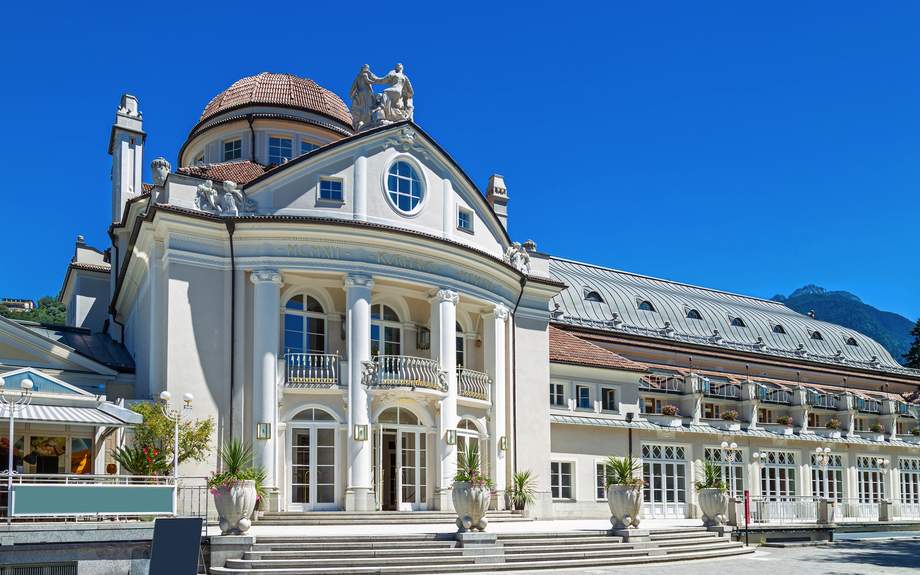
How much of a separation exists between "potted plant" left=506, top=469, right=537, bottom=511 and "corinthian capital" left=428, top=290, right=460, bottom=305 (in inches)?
245

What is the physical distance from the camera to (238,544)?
18062 mm

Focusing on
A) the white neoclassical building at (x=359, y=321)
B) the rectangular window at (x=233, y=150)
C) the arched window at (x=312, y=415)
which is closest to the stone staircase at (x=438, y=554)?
the white neoclassical building at (x=359, y=321)

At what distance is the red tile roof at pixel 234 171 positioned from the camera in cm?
3027

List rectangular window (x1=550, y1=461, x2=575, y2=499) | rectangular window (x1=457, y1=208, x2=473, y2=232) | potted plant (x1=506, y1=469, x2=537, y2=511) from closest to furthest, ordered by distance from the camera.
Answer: potted plant (x1=506, y1=469, x2=537, y2=511) → rectangular window (x1=457, y1=208, x2=473, y2=232) → rectangular window (x1=550, y1=461, x2=575, y2=499)

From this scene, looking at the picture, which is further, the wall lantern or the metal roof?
the metal roof

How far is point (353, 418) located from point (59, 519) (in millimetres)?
8816

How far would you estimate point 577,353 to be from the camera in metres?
36.3

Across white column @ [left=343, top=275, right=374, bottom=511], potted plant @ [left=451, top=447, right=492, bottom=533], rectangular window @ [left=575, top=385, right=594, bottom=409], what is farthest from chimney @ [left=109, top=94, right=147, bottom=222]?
potted plant @ [left=451, top=447, right=492, bottom=533]

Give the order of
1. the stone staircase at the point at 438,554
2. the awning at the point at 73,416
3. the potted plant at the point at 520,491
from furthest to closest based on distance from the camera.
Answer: the potted plant at the point at 520,491
the awning at the point at 73,416
the stone staircase at the point at 438,554

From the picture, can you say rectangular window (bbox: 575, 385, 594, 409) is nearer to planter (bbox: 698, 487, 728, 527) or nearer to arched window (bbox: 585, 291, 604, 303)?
planter (bbox: 698, 487, 728, 527)

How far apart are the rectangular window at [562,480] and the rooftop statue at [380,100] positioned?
47.9 ft

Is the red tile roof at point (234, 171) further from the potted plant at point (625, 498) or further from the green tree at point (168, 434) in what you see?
the potted plant at point (625, 498)

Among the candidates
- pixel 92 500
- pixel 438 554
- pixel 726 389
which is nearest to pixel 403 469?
pixel 438 554

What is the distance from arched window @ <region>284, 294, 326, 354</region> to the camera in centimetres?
2747
